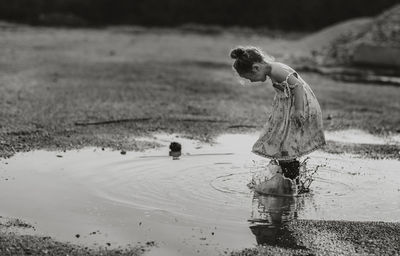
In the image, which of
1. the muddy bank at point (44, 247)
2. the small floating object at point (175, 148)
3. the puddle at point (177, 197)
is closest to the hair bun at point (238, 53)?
the puddle at point (177, 197)

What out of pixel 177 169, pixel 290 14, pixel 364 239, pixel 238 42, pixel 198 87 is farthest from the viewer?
pixel 290 14

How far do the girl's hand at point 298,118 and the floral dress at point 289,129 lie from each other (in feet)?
0.06

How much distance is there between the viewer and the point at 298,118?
6789 millimetres

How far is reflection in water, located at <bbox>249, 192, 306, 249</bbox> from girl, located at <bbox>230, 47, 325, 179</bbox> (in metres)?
0.35

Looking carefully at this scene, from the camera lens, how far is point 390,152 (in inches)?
353

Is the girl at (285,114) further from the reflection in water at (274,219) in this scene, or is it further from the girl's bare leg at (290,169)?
the reflection in water at (274,219)

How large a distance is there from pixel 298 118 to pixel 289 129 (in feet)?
0.41

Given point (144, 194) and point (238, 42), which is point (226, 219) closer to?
point (144, 194)

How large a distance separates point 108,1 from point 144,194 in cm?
4210

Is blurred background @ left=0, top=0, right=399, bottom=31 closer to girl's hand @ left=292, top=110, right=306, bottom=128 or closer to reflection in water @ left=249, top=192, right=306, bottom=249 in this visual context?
girl's hand @ left=292, top=110, right=306, bottom=128

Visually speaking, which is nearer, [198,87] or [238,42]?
[198,87]

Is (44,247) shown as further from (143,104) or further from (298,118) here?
(143,104)

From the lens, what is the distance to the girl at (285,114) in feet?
21.9

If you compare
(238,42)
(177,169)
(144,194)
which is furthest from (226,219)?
(238,42)
